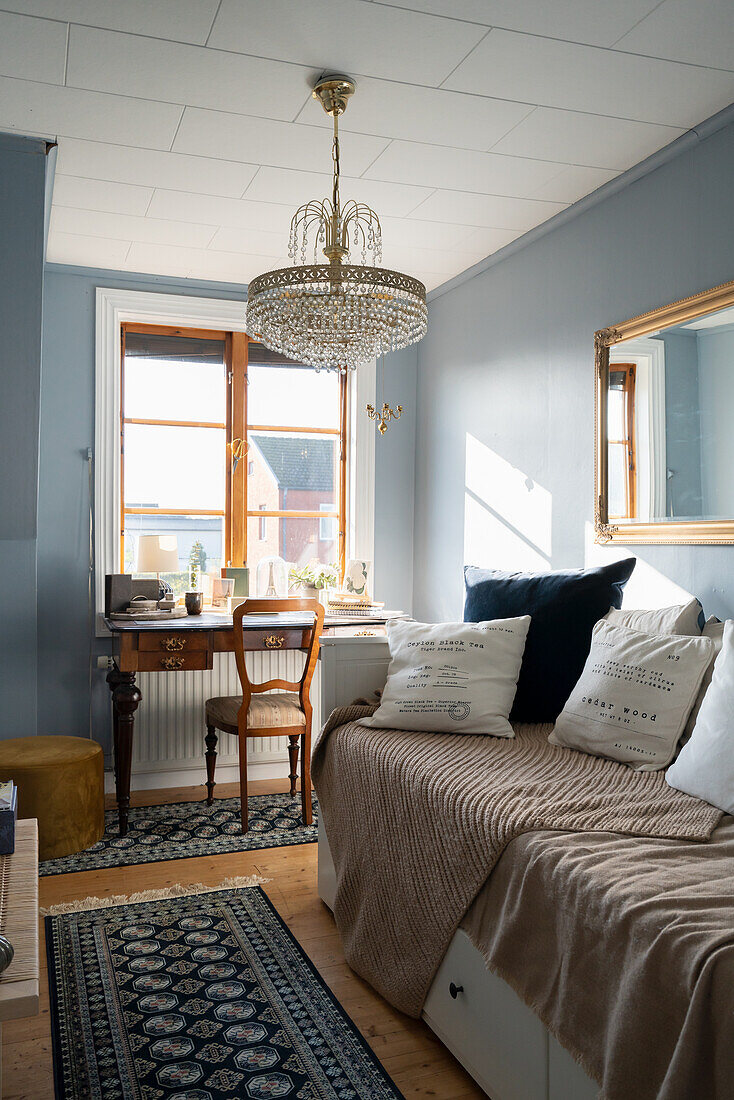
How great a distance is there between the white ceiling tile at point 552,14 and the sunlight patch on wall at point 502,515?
1.67 m

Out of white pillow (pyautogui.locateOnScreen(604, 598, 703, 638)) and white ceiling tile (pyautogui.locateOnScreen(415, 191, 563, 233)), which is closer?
white pillow (pyautogui.locateOnScreen(604, 598, 703, 638))

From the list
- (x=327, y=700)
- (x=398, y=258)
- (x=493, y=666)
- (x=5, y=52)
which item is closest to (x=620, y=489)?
(x=493, y=666)

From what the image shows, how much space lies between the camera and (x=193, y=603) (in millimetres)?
3924

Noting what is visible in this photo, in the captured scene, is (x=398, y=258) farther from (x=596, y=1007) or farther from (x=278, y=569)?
(x=596, y=1007)

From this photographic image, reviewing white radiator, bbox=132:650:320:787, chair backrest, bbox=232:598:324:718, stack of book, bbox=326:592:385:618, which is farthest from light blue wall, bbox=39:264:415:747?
stack of book, bbox=326:592:385:618

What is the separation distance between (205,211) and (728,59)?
189 centimetres

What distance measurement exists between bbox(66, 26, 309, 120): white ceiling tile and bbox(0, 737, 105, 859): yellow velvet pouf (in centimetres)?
216

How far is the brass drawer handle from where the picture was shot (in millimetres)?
3521

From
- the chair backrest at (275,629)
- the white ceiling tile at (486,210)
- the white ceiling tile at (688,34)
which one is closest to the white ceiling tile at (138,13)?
the white ceiling tile at (688,34)

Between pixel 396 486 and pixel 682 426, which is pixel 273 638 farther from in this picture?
pixel 682 426

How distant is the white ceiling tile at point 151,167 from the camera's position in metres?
2.82

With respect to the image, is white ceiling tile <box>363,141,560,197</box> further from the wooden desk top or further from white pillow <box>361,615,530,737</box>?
the wooden desk top

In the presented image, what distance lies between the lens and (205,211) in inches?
132

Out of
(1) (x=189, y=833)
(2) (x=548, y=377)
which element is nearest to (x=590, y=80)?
(2) (x=548, y=377)
